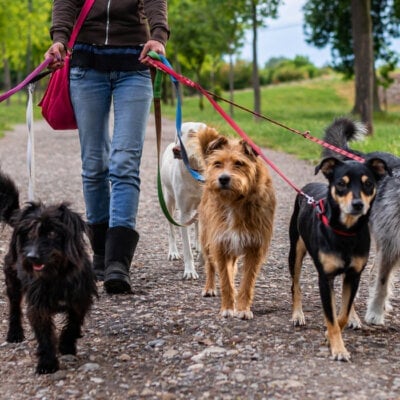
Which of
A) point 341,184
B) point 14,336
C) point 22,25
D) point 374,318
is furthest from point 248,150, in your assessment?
point 22,25

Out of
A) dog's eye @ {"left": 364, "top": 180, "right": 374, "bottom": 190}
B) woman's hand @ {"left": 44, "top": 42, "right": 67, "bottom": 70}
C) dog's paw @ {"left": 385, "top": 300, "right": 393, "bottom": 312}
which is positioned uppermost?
woman's hand @ {"left": 44, "top": 42, "right": 67, "bottom": 70}

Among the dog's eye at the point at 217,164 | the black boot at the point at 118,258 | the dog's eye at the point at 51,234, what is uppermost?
the dog's eye at the point at 217,164

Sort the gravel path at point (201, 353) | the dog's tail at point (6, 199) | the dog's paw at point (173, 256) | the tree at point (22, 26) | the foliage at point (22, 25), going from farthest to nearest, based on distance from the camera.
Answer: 1. the tree at point (22, 26)
2. the foliage at point (22, 25)
3. the dog's paw at point (173, 256)
4. the dog's tail at point (6, 199)
5. the gravel path at point (201, 353)

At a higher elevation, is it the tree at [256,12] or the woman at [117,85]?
the tree at [256,12]

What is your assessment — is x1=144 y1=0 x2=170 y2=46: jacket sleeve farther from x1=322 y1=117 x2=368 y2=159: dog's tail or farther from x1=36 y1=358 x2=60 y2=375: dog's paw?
x1=36 y1=358 x2=60 y2=375: dog's paw

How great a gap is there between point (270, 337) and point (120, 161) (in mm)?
1915

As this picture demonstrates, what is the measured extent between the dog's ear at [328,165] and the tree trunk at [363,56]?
1592 cm

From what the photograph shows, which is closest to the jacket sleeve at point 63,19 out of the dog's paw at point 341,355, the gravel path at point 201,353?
the gravel path at point 201,353

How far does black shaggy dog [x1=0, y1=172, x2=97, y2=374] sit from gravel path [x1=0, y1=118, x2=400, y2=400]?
0.22 meters

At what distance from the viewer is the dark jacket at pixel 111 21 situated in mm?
5180

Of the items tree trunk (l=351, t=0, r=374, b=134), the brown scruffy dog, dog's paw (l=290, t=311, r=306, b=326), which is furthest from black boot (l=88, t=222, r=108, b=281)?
tree trunk (l=351, t=0, r=374, b=134)

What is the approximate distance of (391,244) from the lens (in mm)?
4738

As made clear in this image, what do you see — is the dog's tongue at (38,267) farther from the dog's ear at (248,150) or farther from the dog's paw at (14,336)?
the dog's ear at (248,150)

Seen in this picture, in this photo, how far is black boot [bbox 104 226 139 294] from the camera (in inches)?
204
